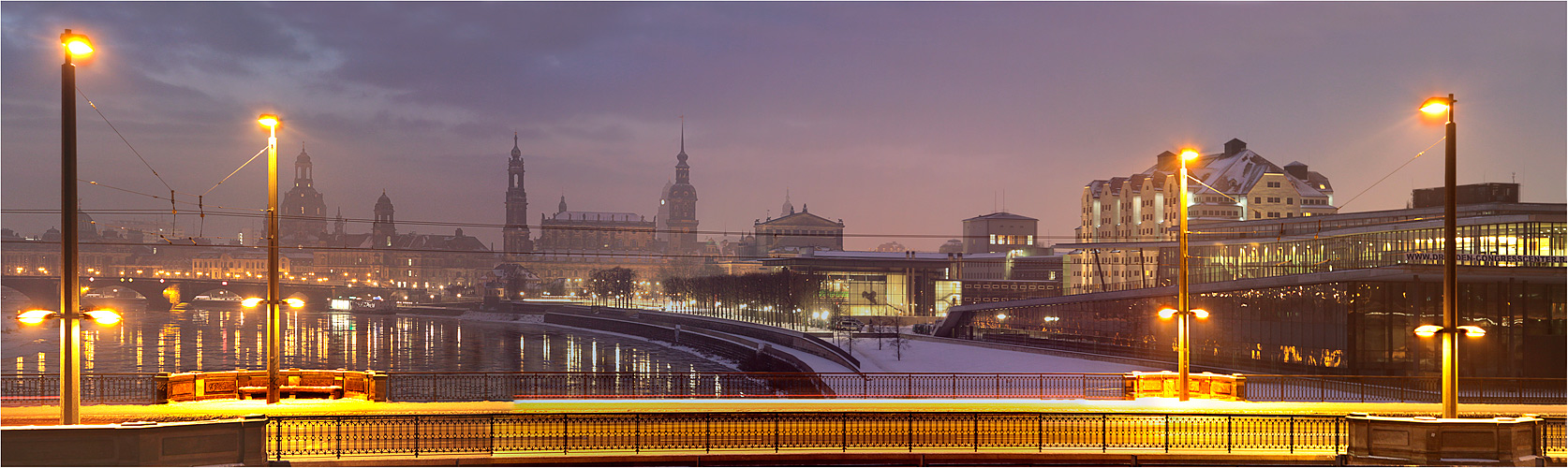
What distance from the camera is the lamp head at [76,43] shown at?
13363mm

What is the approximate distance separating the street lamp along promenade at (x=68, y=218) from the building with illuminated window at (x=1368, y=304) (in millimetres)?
32075

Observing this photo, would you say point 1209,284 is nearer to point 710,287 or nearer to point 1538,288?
point 1538,288

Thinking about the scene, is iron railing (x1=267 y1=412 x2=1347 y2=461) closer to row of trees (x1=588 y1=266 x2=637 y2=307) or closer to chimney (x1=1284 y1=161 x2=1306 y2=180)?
chimney (x1=1284 y1=161 x2=1306 y2=180)

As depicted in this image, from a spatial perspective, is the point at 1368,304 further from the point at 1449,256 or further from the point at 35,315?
the point at 35,315

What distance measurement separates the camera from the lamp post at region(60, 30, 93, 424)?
1351 centimetres

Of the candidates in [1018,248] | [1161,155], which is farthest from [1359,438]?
[1018,248]

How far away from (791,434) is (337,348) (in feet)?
298

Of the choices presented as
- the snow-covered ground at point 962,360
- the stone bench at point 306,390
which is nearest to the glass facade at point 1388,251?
the snow-covered ground at point 962,360

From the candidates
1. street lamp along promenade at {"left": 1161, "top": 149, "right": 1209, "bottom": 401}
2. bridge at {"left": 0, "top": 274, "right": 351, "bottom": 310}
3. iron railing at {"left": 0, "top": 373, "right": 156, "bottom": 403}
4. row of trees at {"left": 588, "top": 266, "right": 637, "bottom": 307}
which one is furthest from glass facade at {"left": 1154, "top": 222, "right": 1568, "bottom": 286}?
bridge at {"left": 0, "top": 274, "right": 351, "bottom": 310}

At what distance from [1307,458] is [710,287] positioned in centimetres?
11325

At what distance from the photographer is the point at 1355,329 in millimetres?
39750

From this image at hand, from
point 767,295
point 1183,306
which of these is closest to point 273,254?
point 1183,306

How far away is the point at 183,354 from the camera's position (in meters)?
83.9

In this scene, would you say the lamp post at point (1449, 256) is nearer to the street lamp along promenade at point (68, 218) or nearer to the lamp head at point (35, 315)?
the street lamp along promenade at point (68, 218)
